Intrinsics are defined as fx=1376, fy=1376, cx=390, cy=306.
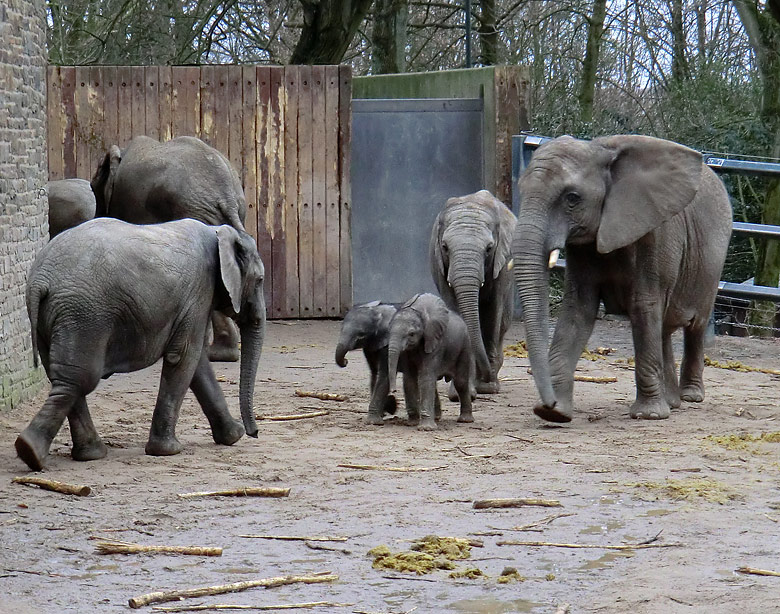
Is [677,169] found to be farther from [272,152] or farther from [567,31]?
[567,31]

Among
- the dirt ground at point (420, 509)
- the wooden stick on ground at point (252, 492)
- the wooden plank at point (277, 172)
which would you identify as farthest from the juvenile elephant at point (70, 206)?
the wooden stick on ground at point (252, 492)

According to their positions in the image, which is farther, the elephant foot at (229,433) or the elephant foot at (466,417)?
the elephant foot at (466,417)

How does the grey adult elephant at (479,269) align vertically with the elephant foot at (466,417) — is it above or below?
above

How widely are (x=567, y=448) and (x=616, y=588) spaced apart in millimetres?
3042

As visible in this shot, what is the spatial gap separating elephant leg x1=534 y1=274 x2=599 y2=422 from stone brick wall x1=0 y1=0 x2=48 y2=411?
3799mm

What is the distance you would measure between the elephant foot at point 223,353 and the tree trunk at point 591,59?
8544 millimetres

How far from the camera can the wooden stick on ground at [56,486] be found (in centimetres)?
670

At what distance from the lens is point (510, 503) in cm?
655

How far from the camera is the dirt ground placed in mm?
5133

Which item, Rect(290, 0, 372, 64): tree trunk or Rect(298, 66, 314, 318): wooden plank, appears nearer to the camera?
Rect(298, 66, 314, 318): wooden plank

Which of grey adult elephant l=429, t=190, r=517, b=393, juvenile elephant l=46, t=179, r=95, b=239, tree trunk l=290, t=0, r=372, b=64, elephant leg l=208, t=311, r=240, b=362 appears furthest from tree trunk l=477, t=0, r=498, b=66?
grey adult elephant l=429, t=190, r=517, b=393

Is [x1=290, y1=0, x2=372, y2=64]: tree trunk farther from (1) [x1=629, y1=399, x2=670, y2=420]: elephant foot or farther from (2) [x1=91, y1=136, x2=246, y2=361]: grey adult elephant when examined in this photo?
(1) [x1=629, y1=399, x2=670, y2=420]: elephant foot

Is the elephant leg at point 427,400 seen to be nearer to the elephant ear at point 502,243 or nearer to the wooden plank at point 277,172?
the elephant ear at point 502,243

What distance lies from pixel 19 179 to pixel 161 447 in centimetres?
316
